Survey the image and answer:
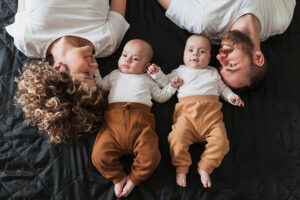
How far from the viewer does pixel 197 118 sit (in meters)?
1.05

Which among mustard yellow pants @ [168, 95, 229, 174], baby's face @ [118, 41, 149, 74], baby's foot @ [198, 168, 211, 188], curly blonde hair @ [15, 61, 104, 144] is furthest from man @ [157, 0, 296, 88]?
curly blonde hair @ [15, 61, 104, 144]

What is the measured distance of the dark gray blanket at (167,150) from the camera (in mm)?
986

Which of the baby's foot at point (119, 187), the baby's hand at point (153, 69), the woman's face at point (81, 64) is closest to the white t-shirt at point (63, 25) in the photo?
the woman's face at point (81, 64)

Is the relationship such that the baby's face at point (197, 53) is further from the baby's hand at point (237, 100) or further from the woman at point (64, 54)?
the woman at point (64, 54)

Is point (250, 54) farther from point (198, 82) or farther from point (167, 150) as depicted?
point (167, 150)

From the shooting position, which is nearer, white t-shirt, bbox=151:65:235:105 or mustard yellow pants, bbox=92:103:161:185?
mustard yellow pants, bbox=92:103:161:185

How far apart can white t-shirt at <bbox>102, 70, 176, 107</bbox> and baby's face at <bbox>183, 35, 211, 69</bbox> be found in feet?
0.52

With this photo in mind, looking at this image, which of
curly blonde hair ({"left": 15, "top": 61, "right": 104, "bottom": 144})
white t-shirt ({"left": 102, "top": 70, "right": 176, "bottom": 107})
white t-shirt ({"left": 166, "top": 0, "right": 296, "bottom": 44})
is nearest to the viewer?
curly blonde hair ({"left": 15, "top": 61, "right": 104, "bottom": 144})

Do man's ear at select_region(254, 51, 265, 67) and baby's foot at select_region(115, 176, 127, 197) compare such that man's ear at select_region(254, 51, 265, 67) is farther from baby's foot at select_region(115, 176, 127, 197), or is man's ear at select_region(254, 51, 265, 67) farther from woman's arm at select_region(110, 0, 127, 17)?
baby's foot at select_region(115, 176, 127, 197)

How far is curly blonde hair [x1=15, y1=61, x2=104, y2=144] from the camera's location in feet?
3.07

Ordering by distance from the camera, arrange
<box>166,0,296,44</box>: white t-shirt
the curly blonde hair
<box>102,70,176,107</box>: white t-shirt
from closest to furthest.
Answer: the curly blonde hair
<box>102,70,176,107</box>: white t-shirt
<box>166,0,296,44</box>: white t-shirt

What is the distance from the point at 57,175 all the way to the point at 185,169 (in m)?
→ 0.54

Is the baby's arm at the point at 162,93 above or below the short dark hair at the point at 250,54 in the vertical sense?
below

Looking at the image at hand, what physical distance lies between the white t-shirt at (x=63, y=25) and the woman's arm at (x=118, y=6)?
1.9 inches
